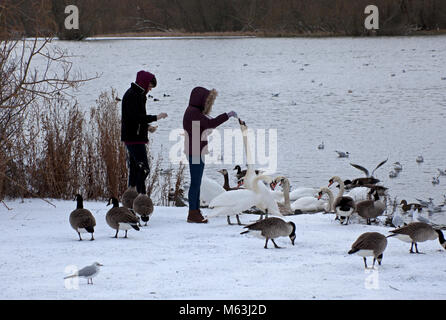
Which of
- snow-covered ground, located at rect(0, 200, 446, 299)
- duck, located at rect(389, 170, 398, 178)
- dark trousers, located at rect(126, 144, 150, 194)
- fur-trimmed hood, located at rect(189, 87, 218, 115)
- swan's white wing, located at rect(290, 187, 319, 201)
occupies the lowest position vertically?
snow-covered ground, located at rect(0, 200, 446, 299)

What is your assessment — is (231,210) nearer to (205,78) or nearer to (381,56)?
(205,78)

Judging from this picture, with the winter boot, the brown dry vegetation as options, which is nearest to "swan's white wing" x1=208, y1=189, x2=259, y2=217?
the winter boot

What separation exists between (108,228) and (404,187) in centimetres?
722

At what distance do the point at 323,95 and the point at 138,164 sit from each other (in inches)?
823

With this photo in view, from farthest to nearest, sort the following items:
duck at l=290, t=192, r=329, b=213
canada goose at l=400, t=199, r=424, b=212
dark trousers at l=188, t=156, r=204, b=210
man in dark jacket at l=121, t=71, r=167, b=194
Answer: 1. duck at l=290, t=192, r=329, b=213
2. canada goose at l=400, t=199, r=424, b=212
3. man in dark jacket at l=121, t=71, r=167, b=194
4. dark trousers at l=188, t=156, r=204, b=210

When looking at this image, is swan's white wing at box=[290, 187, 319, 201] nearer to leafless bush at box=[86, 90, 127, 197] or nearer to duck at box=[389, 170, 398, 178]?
duck at box=[389, 170, 398, 178]

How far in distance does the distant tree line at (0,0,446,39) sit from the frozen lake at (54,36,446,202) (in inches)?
153

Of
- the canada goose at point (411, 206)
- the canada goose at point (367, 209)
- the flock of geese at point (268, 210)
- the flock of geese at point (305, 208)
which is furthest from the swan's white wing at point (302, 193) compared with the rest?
→ the canada goose at point (367, 209)

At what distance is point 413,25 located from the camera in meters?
61.9

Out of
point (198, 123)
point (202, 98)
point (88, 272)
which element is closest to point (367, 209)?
point (198, 123)

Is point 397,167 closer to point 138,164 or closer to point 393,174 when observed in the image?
point 393,174

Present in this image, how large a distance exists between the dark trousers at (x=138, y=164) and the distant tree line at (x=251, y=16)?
47.3 meters

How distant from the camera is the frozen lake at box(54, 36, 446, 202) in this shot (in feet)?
51.5
